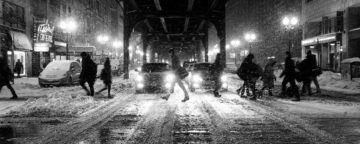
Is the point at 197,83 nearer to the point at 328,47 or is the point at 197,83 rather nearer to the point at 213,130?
the point at 213,130

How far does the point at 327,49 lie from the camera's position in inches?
1577

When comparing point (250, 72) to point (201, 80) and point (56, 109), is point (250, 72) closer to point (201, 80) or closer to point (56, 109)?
point (201, 80)

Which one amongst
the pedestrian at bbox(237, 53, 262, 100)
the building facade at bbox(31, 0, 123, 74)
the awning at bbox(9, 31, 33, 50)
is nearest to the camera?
the pedestrian at bbox(237, 53, 262, 100)

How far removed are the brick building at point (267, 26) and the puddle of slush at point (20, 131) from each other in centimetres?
5177

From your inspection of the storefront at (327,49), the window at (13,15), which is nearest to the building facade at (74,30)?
the window at (13,15)

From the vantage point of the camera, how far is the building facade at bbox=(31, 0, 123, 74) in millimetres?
36156

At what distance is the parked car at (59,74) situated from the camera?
21812 mm

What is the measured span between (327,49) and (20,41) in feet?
110

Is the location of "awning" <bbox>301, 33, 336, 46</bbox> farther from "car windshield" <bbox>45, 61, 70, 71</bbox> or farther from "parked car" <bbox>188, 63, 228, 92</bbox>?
"car windshield" <bbox>45, 61, 70, 71</bbox>

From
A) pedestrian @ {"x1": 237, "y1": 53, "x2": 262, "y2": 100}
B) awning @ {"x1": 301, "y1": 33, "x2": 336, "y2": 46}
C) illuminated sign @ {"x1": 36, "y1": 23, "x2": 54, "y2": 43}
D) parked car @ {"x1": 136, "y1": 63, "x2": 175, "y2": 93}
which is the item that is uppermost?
illuminated sign @ {"x1": 36, "y1": 23, "x2": 54, "y2": 43}

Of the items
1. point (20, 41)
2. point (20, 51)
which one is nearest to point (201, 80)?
point (20, 41)

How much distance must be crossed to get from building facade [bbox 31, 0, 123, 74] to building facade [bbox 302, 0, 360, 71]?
2121cm

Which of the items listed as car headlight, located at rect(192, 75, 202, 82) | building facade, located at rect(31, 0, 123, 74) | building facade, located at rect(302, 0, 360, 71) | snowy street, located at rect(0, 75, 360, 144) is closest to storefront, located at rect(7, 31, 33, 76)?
building facade, located at rect(31, 0, 123, 74)

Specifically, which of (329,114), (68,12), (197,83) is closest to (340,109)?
(329,114)
